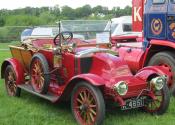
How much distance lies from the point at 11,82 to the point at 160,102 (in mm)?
3042

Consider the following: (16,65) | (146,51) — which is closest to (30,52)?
(16,65)

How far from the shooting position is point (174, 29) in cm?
792

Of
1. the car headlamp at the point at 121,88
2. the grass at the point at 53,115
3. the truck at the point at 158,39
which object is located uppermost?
the truck at the point at 158,39

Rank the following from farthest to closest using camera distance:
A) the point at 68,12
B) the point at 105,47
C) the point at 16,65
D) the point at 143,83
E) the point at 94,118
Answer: the point at 68,12, the point at 16,65, the point at 105,47, the point at 143,83, the point at 94,118

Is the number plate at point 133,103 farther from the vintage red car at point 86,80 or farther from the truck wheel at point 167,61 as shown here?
the truck wheel at point 167,61

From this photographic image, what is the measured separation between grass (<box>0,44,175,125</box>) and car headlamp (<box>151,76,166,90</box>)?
51 cm

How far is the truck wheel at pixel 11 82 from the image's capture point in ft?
26.6

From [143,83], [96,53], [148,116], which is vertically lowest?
[148,116]

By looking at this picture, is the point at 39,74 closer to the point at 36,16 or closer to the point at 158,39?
the point at 158,39

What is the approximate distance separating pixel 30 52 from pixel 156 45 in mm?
2451

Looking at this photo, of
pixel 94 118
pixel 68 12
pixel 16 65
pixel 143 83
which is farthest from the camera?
pixel 68 12

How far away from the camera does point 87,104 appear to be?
242 inches

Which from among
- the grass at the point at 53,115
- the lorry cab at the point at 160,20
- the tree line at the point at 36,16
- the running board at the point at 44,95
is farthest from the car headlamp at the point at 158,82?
the tree line at the point at 36,16

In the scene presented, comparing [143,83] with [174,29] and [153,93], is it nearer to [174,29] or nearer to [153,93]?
[153,93]
